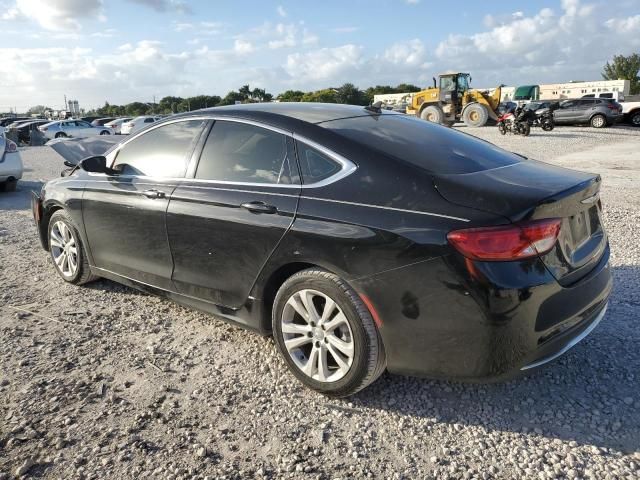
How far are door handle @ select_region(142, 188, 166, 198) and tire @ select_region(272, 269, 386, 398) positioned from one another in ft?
4.19

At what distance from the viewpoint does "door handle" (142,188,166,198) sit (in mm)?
3720

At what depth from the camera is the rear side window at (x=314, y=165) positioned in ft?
9.70

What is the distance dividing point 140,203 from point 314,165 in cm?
155

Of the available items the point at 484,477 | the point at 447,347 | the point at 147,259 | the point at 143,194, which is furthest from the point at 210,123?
the point at 484,477

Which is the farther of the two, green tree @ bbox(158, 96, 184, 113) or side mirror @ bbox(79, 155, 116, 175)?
green tree @ bbox(158, 96, 184, 113)

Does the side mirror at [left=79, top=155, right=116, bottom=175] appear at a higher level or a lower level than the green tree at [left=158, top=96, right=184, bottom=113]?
lower

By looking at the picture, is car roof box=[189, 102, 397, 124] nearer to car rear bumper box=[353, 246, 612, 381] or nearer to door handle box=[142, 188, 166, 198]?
door handle box=[142, 188, 166, 198]

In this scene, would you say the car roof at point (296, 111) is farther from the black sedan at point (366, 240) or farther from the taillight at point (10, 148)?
the taillight at point (10, 148)

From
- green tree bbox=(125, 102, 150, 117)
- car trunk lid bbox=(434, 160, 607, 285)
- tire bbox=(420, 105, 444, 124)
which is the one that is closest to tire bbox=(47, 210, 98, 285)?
car trunk lid bbox=(434, 160, 607, 285)

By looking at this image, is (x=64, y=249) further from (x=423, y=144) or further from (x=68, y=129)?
(x=68, y=129)

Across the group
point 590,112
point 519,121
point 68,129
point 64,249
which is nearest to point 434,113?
point 519,121

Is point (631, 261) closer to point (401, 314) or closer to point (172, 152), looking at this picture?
point (401, 314)

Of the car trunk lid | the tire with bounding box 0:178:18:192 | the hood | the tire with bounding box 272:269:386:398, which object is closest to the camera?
the car trunk lid

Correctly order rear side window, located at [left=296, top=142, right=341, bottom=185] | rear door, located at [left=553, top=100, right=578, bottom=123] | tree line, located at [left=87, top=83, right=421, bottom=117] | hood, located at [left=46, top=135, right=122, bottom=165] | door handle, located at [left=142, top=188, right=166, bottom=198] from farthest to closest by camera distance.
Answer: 1. tree line, located at [left=87, top=83, right=421, bottom=117]
2. rear door, located at [left=553, top=100, right=578, bottom=123]
3. hood, located at [left=46, top=135, right=122, bottom=165]
4. door handle, located at [left=142, top=188, right=166, bottom=198]
5. rear side window, located at [left=296, top=142, right=341, bottom=185]
